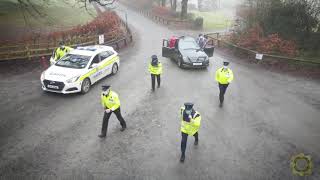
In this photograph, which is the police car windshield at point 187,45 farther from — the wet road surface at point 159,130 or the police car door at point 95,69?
the police car door at point 95,69

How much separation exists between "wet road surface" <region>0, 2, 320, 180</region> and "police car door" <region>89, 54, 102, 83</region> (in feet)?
1.45

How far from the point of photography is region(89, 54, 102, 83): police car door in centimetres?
1378

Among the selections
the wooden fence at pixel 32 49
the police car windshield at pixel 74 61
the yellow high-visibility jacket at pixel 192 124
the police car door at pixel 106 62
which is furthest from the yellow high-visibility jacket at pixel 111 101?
the wooden fence at pixel 32 49

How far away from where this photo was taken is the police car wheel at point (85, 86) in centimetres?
1313

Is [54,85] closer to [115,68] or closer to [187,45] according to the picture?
[115,68]

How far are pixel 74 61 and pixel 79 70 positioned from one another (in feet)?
2.85

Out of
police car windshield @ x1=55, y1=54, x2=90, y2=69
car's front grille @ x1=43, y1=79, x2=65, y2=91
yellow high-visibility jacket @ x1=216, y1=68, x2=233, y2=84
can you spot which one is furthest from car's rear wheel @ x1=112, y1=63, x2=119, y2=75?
yellow high-visibility jacket @ x1=216, y1=68, x2=233, y2=84

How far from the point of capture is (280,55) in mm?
18625

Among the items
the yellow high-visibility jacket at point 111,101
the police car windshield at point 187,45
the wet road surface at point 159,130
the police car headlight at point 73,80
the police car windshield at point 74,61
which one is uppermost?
the police car windshield at point 187,45

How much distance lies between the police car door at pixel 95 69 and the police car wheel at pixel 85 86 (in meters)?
0.32

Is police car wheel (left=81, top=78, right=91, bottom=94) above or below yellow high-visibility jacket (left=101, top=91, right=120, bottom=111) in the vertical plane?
below

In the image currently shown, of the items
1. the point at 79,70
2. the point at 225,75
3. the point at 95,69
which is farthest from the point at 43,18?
the point at 225,75

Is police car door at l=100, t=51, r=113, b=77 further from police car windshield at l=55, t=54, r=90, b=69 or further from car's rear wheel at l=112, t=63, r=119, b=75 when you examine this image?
police car windshield at l=55, t=54, r=90, b=69

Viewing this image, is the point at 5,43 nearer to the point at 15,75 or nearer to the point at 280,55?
the point at 15,75
